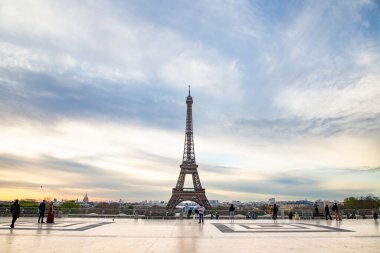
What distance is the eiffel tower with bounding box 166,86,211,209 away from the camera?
252 feet

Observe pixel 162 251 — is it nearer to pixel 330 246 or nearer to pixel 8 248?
pixel 8 248

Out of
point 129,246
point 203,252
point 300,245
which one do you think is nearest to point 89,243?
point 129,246

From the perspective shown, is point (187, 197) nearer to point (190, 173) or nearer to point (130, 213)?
point (190, 173)

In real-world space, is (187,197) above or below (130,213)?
above

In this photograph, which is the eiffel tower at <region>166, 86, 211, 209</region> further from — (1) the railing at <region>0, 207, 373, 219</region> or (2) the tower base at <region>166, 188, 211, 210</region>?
(1) the railing at <region>0, 207, 373, 219</region>

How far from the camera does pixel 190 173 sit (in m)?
81.9

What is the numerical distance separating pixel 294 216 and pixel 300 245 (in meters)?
20.5

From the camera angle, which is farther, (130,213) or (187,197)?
(187,197)

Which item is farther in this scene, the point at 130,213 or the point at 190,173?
the point at 190,173

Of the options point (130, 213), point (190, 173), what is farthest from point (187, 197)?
point (130, 213)

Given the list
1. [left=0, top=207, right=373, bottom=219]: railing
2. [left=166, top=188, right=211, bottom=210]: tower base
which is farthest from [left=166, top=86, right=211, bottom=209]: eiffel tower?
[left=0, top=207, right=373, bottom=219]: railing

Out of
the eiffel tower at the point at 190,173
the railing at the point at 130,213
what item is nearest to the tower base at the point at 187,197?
the eiffel tower at the point at 190,173

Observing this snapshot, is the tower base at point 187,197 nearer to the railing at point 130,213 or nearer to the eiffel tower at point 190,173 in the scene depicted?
the eiffel tower at point 190,173

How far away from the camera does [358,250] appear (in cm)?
948
